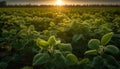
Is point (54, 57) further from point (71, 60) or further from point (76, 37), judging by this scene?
point (76, 37)

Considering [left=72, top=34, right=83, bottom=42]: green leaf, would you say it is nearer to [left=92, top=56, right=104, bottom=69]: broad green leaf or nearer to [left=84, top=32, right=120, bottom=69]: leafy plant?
[left=84, top=32, right=120, bottom=69]: leafy plant

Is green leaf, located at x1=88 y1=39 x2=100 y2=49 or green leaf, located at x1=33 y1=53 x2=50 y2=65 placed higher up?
green leaf, located at x1=88 y1=39 x2=100 y2=49

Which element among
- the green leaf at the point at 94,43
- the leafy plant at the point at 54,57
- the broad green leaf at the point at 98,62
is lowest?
the broad green leaf at the point at 98,62

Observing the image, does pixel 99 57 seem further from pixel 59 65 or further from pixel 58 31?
pixel 58 31

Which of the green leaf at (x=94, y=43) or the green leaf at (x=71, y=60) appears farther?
the green leaf at (x=94, y=43)

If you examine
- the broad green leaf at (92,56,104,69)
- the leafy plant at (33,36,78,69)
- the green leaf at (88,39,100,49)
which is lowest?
the broad green leaf at (92,56,104,69)

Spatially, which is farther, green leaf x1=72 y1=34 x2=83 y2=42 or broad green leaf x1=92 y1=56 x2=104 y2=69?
green leaf x1=72 y1=34 x2=83 y2=42

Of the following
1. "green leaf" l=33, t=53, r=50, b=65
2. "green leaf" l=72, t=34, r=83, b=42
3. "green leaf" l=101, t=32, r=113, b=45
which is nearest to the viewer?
"green leaf" l=33, t=53, r=50, b=65

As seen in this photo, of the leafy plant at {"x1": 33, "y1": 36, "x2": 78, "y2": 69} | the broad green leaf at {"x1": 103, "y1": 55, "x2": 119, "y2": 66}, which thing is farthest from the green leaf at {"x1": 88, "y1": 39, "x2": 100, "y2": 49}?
the leafy plant at {"x1": 33, "y1": 36, "x2": 78, "y2": 69}

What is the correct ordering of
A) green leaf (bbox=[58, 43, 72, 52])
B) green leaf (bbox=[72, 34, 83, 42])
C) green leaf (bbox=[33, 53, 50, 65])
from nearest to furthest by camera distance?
green leaf (bbox=[33, 53, 50, 65]), green leaf (bbox=[58, 43, 72, 52]), green leaf (bbox=[72, 34, 83, 42])

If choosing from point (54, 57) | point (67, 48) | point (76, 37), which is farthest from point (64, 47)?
point (76, 37)

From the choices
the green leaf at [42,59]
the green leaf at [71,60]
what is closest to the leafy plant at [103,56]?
the green leaf at [71,60]

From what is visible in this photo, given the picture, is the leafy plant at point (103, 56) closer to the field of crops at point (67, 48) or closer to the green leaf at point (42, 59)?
the field of crops at point (67, 48)

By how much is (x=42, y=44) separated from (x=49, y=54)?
5.2 inches
